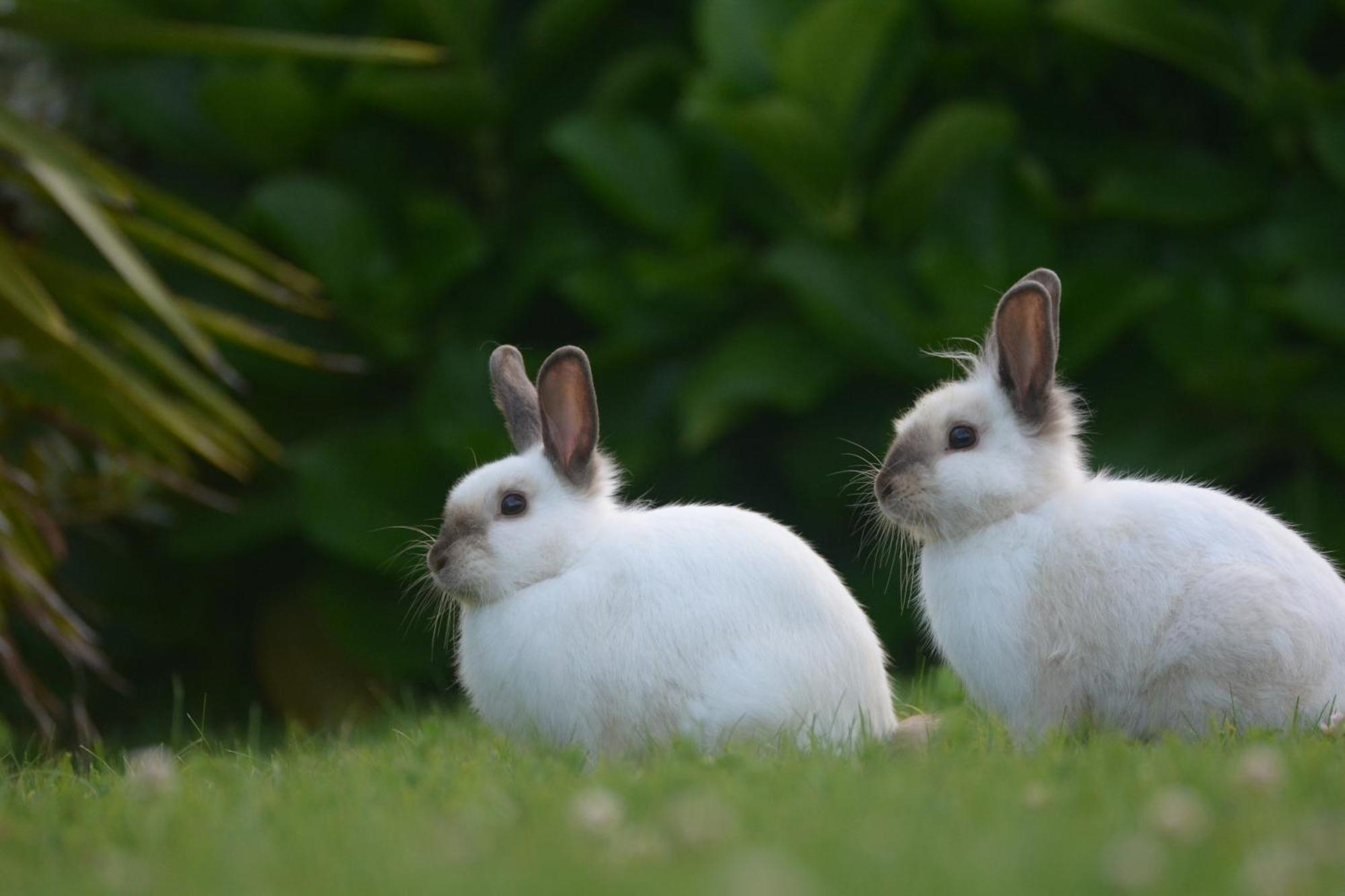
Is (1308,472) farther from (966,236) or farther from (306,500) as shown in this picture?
(306,500)

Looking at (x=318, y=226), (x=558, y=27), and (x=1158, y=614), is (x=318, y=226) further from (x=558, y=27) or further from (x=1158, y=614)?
(x=1158, y=614)

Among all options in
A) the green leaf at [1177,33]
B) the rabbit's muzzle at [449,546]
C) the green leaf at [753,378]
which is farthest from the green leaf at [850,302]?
the rabbit's muzzle at [449,546]

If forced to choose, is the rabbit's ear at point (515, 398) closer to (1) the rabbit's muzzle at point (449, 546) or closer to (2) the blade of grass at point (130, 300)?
(1) the rabbit's muzzle at point (449, 546)

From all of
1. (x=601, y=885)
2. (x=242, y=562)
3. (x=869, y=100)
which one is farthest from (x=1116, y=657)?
(x=242, y=562)

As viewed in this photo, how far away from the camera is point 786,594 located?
154 inches

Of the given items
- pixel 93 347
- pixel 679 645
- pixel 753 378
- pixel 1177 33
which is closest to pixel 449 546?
pixel 679 645

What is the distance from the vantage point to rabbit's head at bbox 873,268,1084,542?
154 inches

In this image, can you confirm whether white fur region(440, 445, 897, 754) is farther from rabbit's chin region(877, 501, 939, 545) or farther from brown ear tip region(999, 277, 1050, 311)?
brown ear tip region(999, 277, 1050, 311)

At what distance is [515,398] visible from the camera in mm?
4438

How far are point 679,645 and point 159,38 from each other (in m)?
3.60

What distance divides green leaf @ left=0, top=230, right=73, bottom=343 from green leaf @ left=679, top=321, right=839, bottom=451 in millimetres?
2506

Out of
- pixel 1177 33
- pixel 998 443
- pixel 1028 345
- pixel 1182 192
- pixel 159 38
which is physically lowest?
pixel 998 443

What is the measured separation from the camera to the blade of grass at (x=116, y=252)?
5258mm

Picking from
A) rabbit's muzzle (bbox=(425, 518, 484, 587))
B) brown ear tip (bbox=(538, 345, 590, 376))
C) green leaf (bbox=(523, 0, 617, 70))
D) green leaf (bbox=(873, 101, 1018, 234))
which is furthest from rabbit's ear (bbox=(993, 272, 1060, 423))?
green leaf (bbox=(523, 0, 617, 70))
